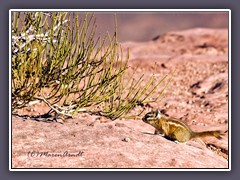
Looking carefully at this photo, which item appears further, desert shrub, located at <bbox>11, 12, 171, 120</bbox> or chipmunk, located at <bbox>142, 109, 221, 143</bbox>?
chipmunk, located at <bbox>142, 109, 221, 143</bbox>

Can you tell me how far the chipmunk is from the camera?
9.81 m

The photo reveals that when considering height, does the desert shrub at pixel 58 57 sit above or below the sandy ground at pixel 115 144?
above

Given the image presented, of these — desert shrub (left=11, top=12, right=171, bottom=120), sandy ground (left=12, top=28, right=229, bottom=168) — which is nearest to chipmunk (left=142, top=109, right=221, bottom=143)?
sandy ground (left=12, top=28, right=229, bottom=168)

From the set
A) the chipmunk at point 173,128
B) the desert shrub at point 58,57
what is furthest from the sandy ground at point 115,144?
the desert shrub at point 58,57

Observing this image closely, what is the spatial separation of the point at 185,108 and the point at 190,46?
29.5 feet

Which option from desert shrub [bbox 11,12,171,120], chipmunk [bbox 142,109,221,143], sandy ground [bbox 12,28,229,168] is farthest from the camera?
chipmunk [bbox 142,109,221,143]

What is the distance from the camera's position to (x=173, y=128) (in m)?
9.84

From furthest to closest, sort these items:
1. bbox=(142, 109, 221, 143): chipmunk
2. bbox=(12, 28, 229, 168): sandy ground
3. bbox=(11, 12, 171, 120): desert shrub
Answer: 1. bbox=(142, 109, 221, 143): chipmunk
2. bbox=(11, 12, 171, 120): desert shrub
3. bbox=(12, 28, 229, 168): sandy ground

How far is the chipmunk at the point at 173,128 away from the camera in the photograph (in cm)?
981

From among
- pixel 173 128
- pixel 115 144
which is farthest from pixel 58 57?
pixel 173 128

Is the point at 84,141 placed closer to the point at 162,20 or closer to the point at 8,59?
the point at 8,59

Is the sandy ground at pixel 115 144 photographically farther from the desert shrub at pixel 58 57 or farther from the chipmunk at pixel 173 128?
the desert shrub at pixel 58 57

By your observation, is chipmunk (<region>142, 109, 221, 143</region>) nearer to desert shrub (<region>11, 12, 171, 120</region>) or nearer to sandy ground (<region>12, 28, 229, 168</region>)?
sandy ground (<region>12, 28, 229, 168</region>)

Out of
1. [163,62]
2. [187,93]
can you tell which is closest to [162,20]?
[163,62]
